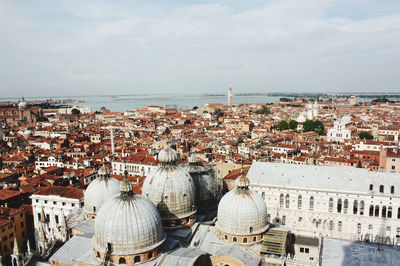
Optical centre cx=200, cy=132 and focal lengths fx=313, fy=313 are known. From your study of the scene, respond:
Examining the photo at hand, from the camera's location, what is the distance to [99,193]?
20766mm

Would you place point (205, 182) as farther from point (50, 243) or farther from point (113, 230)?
point (50, 243)

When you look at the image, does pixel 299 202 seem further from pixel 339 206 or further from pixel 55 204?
pixel 55 204

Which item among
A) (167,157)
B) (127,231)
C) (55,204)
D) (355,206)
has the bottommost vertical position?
(55,204)

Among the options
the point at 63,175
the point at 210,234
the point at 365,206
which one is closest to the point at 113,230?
the point at 210,234

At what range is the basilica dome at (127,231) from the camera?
14.6 meters

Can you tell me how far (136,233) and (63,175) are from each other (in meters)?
28.0

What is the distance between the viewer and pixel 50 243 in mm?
19703

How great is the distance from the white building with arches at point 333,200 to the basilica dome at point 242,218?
25.7 ft

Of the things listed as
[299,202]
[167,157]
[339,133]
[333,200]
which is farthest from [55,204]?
[339,133]

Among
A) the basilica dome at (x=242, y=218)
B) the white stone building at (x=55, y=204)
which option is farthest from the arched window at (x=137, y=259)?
the white stone building at (x=55, y=204)

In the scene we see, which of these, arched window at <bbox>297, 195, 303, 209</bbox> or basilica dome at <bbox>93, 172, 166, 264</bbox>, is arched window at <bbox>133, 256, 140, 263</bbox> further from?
arched window at <bbox>297, 195, 303, 209</bbox>

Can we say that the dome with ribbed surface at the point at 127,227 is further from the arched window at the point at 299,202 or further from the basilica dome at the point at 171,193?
the arched window at the point at 299,202

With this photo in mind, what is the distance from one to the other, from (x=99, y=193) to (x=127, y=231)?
23.0 ft

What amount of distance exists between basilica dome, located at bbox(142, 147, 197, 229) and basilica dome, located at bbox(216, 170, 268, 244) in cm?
205
